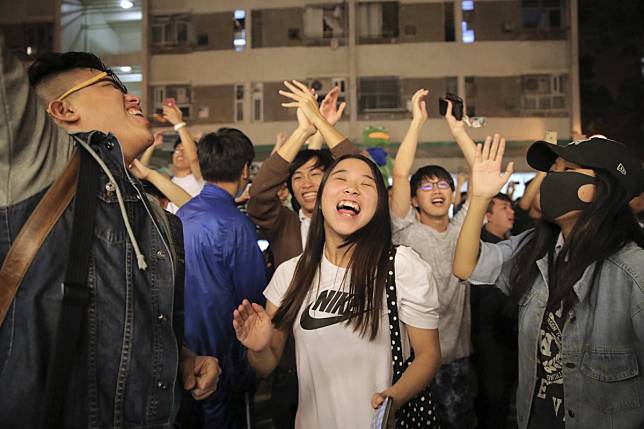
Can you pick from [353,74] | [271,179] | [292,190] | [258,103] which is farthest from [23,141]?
[258,103]

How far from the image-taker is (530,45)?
1093 centimetres

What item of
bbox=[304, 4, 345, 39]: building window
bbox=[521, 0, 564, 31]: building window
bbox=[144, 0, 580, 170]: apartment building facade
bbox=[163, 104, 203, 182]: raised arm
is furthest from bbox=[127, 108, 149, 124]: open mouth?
bbox=[521, 0, 564, 31]: building window

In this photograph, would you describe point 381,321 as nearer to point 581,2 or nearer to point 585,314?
point 585,314

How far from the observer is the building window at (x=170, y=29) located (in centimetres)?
1155

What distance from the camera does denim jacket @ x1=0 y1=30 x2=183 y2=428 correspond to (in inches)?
38.4

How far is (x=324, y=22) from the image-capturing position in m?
11.2

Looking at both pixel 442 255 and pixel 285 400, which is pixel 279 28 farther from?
pixel 285 400

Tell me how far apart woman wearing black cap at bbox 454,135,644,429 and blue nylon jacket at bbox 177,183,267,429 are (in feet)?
3.02

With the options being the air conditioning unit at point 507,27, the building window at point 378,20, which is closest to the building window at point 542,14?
the air conditioning unit at point 507,27

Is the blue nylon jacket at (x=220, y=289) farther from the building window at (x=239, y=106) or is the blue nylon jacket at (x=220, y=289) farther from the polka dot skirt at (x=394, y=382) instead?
the building window at (x=239, y=106)

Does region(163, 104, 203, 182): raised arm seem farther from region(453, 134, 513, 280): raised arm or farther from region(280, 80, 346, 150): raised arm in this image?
→ region(453, 134, 513, 280): raised arm

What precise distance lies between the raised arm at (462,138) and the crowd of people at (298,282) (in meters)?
0.02

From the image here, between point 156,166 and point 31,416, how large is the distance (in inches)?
152

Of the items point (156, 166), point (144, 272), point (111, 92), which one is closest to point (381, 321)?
point (144, 272)
